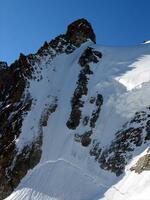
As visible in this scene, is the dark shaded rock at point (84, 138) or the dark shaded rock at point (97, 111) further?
the dark shaded rock at point (97, 111)

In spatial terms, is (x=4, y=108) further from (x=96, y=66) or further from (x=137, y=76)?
(x=137, y=76)

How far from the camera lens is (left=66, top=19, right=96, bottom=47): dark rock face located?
166 ft

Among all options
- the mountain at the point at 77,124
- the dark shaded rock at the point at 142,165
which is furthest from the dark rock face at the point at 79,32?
the dark shaded rock at the point at 142,165

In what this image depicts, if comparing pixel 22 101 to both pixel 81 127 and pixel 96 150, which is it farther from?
pixel 96 150

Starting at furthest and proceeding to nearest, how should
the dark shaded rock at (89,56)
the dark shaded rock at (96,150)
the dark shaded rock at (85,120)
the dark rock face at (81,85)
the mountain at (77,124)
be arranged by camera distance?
the dark shaded rock at (89,56)
the dark rock face at (81,85)
the dark shaded rock at (85,120)
the dark shaded rock at (96,150)
the mountain at (77,124)

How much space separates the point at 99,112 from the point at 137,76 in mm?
5559

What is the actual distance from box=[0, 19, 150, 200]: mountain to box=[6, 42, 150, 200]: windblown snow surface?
7 cm

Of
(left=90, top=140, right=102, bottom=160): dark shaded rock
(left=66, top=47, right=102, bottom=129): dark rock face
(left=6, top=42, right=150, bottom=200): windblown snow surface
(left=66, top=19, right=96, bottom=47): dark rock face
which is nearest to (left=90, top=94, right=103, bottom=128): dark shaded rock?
(left=6, top=42, right=150, bottom=200): windblown snow surface

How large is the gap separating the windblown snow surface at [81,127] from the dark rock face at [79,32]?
137 centimetres

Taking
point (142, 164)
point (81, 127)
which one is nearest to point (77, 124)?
point (81, 127)

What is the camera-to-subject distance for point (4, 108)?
44.8 metres

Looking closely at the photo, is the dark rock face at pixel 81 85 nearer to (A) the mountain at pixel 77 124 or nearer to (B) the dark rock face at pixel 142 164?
(A) the mountain at pixel 77 124

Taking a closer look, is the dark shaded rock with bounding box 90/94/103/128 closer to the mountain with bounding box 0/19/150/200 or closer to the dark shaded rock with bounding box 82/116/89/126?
the mountain with bounding box 0/19/150/200

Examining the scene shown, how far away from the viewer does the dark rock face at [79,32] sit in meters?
50.6
